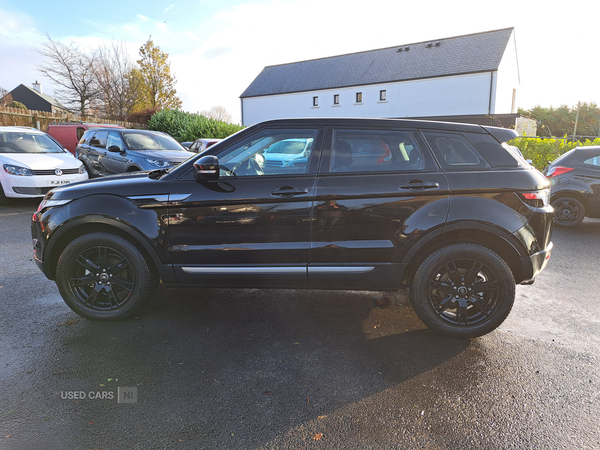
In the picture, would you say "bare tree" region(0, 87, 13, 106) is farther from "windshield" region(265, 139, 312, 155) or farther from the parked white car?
"windshield" region(265, 139, 312, 155)

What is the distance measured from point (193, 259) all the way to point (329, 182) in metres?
1.36

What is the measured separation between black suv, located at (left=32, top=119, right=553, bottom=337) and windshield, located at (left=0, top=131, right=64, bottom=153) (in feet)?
25.3

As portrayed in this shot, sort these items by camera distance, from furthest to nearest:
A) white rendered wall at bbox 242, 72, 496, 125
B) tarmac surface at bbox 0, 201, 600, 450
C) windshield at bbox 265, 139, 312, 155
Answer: white rendered wall at bbox 242, 72, 496, 125 < windshield at bbox 265, 139, 312, 155 < tarmac surface at bbox 0, 201, 600, 450

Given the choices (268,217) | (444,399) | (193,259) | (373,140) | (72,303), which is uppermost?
(373,140)

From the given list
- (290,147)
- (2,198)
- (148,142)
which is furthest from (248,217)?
(2,198)

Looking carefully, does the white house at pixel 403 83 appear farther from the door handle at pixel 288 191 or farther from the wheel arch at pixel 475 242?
the door handle at pixel 288 191

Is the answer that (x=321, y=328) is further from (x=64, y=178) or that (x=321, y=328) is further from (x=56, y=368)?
(x=64, y=178)

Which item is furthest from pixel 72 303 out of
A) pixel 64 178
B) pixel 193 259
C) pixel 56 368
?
pixel 64 178

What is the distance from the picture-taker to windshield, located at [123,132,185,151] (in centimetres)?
1030

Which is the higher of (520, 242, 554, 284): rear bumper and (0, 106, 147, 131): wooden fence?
(0, 106, 147, 131): wooden fence

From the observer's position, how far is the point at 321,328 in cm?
360

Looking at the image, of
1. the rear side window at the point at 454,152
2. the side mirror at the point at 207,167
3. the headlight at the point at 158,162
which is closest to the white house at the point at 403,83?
the headlight at the point at 158,162

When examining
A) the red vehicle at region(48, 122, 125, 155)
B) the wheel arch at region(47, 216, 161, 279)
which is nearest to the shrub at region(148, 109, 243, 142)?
the red vehicle at region(48, 122, 125, 155)

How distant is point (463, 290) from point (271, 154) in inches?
79.2
